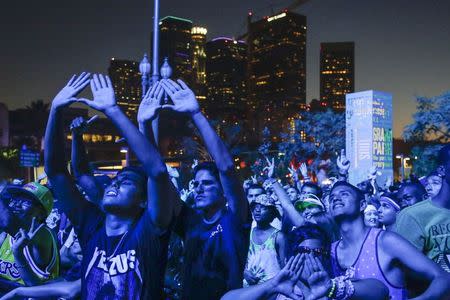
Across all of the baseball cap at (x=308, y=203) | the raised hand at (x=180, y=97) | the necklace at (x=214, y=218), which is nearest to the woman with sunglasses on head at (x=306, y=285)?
the necklace at (x=214, y=218)

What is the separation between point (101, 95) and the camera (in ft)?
11.2

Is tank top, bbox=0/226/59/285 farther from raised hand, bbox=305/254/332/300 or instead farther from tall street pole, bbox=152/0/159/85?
tall street pole, bbox=152/0/159/85

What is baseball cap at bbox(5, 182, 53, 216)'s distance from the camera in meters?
5.09

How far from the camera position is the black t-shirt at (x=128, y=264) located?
3275 millimetres

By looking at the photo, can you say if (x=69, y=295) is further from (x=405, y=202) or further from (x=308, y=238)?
(x=405, y=202)

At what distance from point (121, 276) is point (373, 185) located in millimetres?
9843

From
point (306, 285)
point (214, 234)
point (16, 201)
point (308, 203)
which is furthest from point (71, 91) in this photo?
point (308, 203)

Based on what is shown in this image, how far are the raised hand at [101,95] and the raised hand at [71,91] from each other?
0.09m

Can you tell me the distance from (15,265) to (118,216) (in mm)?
1656

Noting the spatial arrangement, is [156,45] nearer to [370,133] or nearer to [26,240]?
[26,240]

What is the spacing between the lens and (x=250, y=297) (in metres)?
2.71

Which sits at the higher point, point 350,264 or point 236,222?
point 236,222

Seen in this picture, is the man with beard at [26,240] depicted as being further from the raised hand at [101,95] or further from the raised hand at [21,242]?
the raised hand at [101,95]

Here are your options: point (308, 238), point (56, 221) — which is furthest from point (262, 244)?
point (56, 221)
